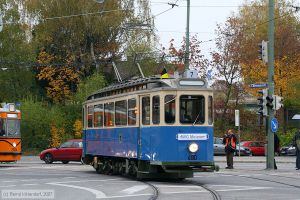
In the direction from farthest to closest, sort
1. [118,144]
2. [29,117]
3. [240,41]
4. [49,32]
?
[240,41] < [49,32] < [29,117] < [118,144]

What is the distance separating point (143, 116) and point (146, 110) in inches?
10.6

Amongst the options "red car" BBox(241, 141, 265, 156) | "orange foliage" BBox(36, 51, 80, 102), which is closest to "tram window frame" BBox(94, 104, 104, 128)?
"red car" BBox(241, 141, 265, 156)

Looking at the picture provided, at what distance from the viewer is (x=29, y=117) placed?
168ft

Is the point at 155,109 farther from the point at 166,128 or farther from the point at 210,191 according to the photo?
the point at 210,191

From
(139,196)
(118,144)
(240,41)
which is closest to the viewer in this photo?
(139,196)

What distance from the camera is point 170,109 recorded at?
2095 centimetres

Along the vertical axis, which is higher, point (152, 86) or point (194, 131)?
point (152, 86)

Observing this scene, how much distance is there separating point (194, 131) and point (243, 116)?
4480 cm

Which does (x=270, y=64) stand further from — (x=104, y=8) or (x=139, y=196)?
(x=104, y=8)

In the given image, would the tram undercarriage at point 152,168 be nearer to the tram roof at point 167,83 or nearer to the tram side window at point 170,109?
the tram side window at point 170,109

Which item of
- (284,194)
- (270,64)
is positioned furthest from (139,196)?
(270,64)

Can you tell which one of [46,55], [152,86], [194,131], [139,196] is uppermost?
[46,55]

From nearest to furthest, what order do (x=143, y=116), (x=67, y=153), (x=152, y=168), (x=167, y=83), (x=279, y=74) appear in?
(x=167, y=83) → (x=152, y=168) → (x=143, y=116) → (x=67, y=153) → (x=279, y=74)

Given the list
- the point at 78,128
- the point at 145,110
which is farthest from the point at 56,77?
the point at 145,110
